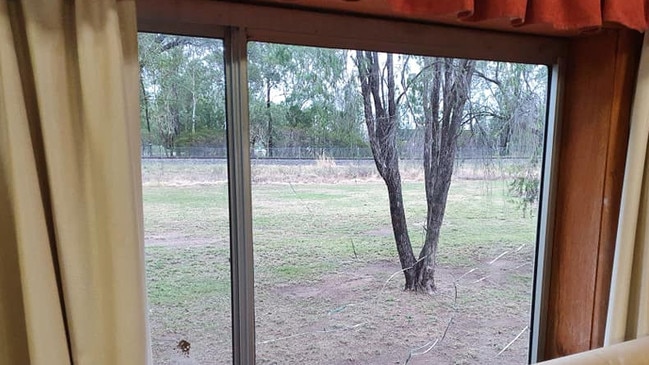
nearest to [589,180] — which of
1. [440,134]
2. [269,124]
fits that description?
[440,134]

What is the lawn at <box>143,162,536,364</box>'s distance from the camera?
132cm

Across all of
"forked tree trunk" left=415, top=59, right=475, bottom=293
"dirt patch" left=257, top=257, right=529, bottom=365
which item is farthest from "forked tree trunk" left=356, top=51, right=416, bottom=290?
"dirt patch" left=257, top=257, right=529, bottom=365

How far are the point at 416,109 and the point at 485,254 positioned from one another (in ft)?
2.10

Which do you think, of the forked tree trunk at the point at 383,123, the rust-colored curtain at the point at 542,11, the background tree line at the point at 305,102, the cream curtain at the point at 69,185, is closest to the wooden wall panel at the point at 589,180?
the background tree line at the point at 305,102

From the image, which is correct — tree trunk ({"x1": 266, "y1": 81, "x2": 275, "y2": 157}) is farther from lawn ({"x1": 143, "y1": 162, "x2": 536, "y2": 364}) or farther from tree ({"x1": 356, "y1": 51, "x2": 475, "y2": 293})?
tree ({"x1": 356, "y1": 51, "x2": 475, "y2": 293})

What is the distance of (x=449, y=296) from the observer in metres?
1.72

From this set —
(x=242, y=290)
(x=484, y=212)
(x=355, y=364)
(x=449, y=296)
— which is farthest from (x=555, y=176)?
(x=242, y=290)

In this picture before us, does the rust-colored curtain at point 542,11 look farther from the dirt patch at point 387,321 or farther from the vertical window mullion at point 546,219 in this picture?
the dirt patch at point 387,321

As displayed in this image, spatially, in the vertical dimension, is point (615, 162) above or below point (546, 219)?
above

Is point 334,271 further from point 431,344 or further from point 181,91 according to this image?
point 181,91

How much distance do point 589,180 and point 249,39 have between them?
1.27m

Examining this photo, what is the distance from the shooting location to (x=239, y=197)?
51.9 inches

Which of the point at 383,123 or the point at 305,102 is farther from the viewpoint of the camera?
the point at 383,123

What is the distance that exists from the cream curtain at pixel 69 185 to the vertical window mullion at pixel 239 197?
323 mm
